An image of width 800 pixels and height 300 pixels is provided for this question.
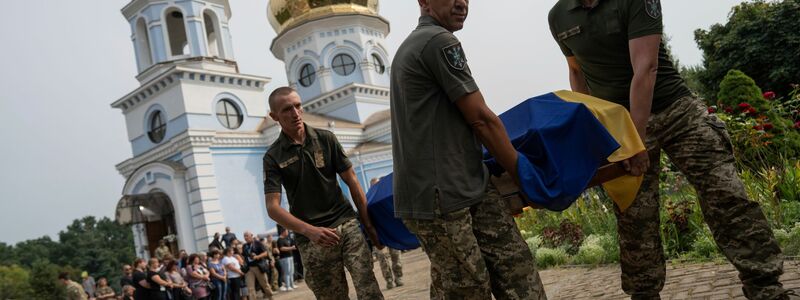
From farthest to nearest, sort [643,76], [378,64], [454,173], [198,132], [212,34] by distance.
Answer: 1. [378,64]
2. [212,34]
3. [198,132]
4. [643,76]
5. [454,173]

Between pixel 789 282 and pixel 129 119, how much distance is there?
2375 cm

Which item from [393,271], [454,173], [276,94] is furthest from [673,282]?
[393,271]

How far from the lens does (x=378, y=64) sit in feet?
98.4

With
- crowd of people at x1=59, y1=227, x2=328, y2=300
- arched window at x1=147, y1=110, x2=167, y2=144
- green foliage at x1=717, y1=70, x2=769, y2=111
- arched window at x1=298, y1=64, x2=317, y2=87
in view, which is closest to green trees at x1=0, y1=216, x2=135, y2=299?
arched window at x1=298, y1=64, x2=317, y2=87

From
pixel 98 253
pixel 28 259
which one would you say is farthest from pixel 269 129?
pixel 28 259

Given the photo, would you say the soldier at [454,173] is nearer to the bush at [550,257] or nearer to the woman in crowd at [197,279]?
the bush at [550,257]

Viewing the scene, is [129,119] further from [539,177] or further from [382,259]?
[539,177]

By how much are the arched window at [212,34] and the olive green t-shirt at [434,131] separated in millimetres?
22377

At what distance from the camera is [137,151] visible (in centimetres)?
2309

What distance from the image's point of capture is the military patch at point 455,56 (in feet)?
8.44

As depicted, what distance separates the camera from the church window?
22.2 meters

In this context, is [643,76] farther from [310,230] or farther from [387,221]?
[310,230]

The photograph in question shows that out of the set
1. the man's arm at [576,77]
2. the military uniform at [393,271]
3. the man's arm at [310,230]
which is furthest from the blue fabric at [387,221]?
the military uniform at [393,271]

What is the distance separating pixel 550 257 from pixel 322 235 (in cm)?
511
